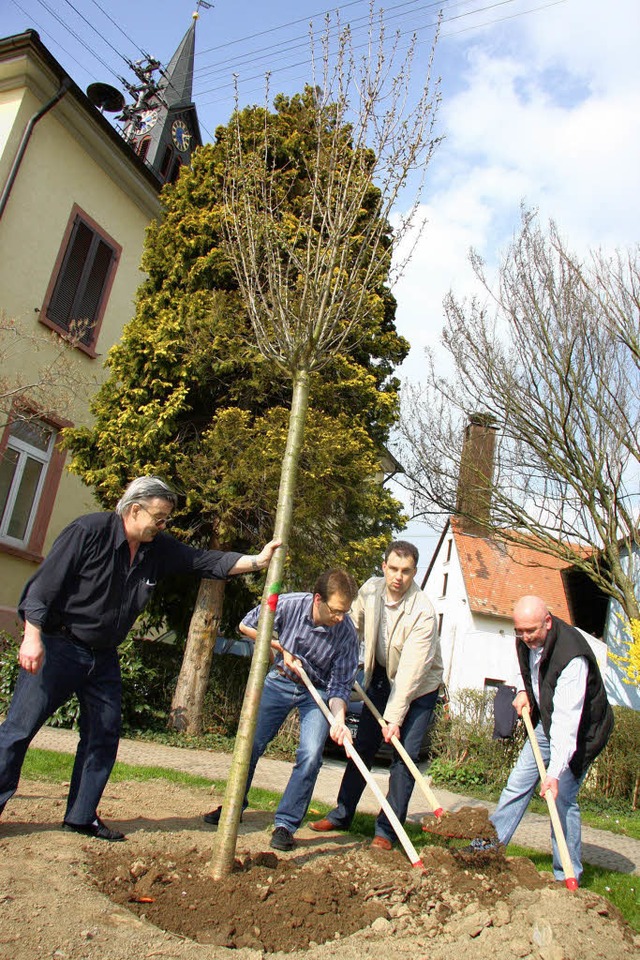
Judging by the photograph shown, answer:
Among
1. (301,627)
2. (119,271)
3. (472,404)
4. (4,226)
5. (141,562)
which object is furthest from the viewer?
(472,404)

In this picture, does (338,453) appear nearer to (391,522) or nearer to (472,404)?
(391,522)

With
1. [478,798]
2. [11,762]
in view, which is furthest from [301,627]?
[478,798]

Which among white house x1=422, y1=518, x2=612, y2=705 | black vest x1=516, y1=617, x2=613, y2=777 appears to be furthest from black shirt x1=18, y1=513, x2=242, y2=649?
white house x1=422, y1=518, x2=612, y2=705

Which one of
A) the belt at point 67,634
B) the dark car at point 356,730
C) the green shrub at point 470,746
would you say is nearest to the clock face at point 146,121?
the dark car at point 356,730

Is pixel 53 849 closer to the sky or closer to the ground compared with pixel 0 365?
closer to the ground

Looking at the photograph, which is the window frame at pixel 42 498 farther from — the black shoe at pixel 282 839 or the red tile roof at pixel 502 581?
the red tile roof at pixel 502 581

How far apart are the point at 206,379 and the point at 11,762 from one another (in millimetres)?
6370

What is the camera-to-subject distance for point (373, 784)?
377 cm

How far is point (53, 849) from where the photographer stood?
3.45 metres

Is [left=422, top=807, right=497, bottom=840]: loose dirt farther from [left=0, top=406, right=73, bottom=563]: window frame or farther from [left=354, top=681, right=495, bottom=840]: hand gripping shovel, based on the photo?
[left=0, top=406, right=73, bottom=563]: window frame

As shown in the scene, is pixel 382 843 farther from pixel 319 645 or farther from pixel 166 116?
pixel 166 116

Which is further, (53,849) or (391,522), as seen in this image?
(391,522)

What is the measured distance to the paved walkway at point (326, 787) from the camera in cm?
639

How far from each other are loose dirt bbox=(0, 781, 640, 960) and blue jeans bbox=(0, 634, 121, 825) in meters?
0.23
